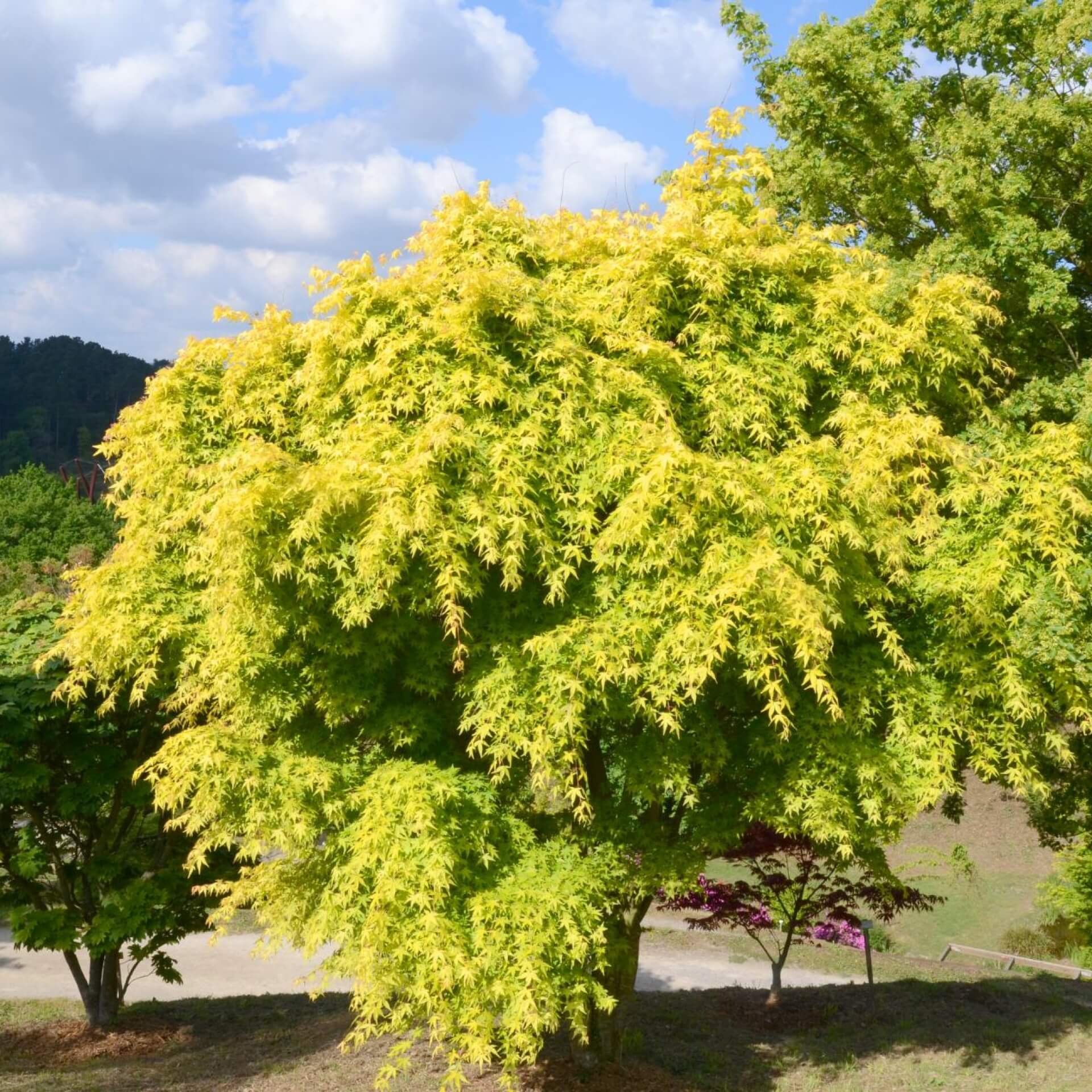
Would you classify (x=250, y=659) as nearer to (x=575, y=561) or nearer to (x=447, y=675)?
(x=447, y=675)

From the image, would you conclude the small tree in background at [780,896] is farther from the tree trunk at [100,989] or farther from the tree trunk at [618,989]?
the tree trunk at [100,989]

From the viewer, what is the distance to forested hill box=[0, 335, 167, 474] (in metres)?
109

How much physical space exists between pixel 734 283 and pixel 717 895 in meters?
7.63

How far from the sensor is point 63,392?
11850 cm

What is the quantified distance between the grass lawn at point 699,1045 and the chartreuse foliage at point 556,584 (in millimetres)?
2297

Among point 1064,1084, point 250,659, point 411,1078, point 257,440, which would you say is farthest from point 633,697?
point 1064,1084

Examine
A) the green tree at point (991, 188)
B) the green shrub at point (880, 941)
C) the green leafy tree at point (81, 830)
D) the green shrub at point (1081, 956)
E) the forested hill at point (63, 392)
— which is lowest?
the green shrub at point (1081, 956)

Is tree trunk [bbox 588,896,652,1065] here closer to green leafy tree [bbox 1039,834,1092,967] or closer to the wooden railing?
green leafy tree [bbox 1039,834,1092,967]

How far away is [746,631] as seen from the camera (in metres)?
6.96

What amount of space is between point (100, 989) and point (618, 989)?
775 cm

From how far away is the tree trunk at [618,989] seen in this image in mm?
9539

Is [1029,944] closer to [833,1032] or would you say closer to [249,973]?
[833,1032]

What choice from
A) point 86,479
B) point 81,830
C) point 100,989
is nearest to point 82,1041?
point 100,989

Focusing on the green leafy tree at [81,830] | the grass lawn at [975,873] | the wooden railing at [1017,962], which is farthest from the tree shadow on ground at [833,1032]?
the grass lawn at [975,873]
